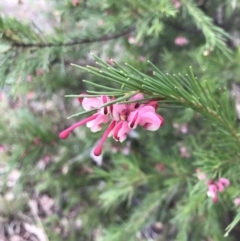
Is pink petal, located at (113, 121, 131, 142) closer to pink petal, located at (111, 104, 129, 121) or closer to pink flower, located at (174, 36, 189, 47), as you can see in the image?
pink petal, located at (111, 104, 129, 121)

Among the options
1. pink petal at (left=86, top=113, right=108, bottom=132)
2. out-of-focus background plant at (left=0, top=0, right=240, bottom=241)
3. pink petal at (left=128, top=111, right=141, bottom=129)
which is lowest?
out-of-focus background plant at (left=0, top=0, right=240, bottom=241)

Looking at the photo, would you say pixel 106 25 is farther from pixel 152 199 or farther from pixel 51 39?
pixel 152 199

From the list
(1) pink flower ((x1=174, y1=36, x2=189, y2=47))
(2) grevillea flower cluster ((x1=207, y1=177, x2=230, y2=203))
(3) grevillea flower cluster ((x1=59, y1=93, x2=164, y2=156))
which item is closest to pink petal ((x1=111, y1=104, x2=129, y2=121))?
(3) grevillea flower cluster ((x1=59, y1=93, x2=164, y2=156))

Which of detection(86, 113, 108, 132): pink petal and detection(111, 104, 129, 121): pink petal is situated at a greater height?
detection(111, 104, 129, 121): pink petal

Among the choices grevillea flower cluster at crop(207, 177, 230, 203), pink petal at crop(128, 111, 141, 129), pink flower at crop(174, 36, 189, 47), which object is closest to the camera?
pink petal at crop(128, 111, 141, 129)

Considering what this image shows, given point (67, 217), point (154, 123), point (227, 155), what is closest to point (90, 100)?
point (154, 123)

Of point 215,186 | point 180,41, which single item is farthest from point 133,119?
point 180,41

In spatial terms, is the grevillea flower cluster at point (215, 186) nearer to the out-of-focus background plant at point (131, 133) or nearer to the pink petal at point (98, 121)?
the out-of-focus background plant at point (131, 133)

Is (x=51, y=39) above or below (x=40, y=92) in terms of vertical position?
above

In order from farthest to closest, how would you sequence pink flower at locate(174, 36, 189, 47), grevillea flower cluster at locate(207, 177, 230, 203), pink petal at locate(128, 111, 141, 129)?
pink flower at locate(174, 36, 189, 47), grevillea flower cluster at locate(207, 177, 230, 203), pink petal at locate(128, 111, 141, 129)
